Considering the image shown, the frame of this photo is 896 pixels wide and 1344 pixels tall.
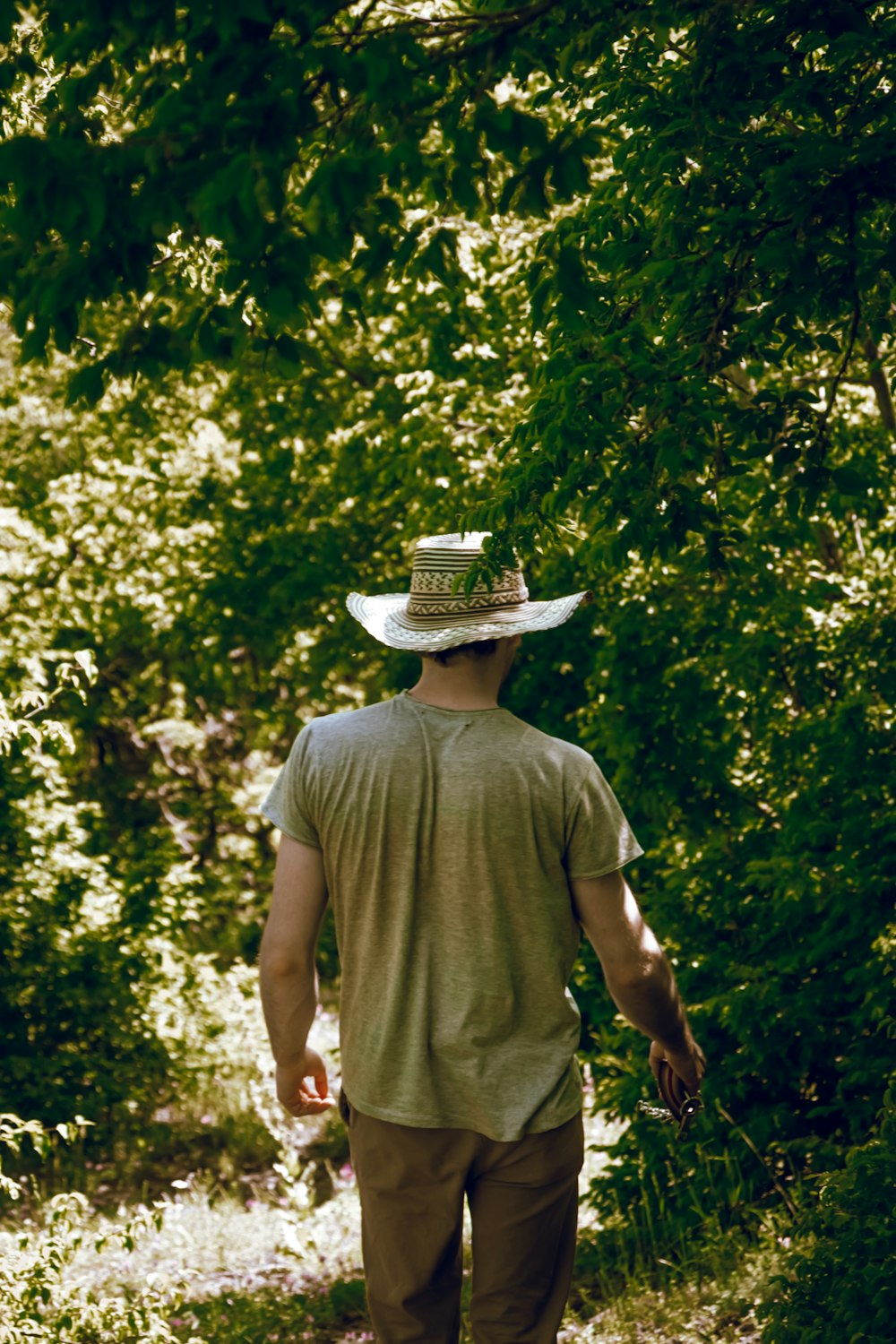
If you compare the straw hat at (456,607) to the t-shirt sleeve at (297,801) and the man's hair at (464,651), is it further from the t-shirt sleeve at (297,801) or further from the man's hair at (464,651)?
the t-shirt sleeve at (297,801)

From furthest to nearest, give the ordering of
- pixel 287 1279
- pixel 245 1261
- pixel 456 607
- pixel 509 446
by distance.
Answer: pixel 245 1261 < pixel 287 1279 < pixel 509 446 < pixel 456 607

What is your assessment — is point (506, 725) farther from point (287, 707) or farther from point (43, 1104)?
point (287, 707)

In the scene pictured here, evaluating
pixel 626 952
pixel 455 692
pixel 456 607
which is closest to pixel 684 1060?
pixel 626 952

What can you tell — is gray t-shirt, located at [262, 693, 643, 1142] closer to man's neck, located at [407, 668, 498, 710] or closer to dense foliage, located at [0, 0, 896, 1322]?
man's neck, located at [407, 668, 498, 710]

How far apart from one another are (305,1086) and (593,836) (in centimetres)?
82

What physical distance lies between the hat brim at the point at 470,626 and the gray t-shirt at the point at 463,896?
6.6 inches

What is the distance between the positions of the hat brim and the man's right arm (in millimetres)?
502

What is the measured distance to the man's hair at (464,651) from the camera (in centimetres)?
256

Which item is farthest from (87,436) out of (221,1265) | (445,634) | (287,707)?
(445,634)

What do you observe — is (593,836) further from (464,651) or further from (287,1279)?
(287,1279)

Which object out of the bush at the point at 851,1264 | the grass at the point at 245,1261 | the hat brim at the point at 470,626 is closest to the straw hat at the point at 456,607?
the hat brim at the point at 470,626

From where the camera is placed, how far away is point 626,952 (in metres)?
2.51

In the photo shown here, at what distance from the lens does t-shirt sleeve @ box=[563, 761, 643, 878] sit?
2436 mm

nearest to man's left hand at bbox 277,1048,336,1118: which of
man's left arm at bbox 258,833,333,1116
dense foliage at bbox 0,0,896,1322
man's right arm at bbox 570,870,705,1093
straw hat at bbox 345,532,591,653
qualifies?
man's left arm at bbox 258,833,333,1116
